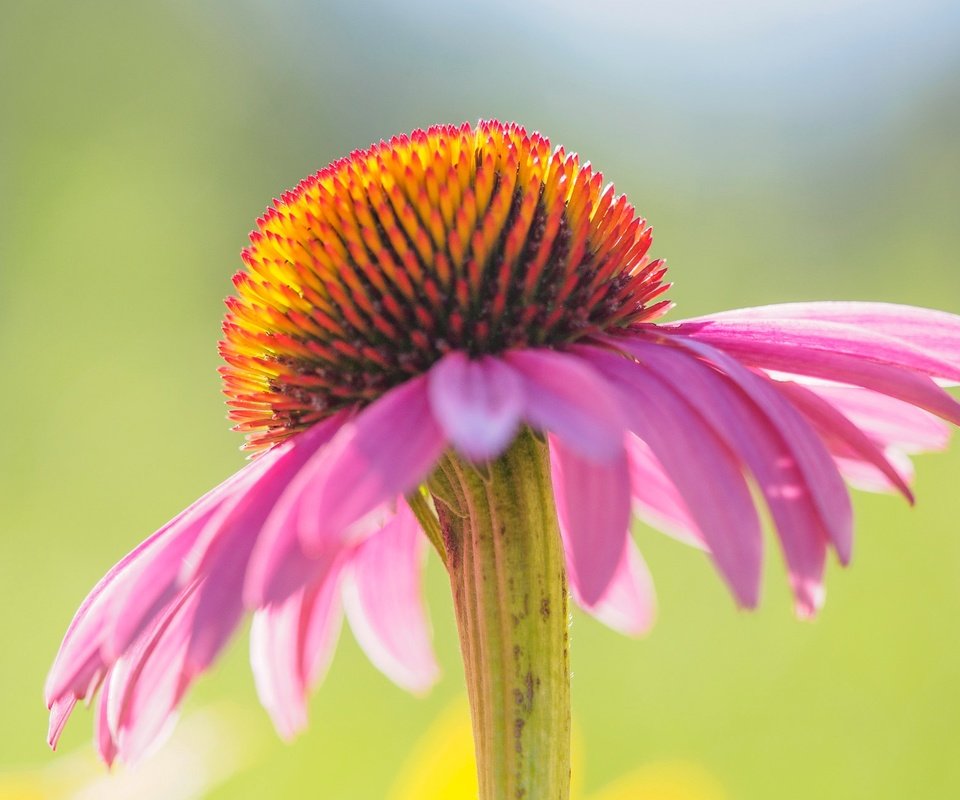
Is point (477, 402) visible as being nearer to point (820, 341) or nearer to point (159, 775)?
point (820, 341)

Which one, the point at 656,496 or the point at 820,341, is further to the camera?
the point at 656,496

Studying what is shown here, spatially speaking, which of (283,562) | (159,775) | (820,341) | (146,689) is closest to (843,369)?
(820,341)

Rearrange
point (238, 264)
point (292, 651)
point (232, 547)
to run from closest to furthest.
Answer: point (232, 547)
point (292, 651)
point (238, 264)

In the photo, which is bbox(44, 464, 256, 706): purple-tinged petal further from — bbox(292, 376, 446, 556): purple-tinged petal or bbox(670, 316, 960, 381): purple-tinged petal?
bbox(670, 316, 960, 381): purple-tinged petal

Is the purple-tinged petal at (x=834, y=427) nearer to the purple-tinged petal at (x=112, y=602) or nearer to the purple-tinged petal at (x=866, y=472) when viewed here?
the purple-tinged petal at (x=866, y=472)

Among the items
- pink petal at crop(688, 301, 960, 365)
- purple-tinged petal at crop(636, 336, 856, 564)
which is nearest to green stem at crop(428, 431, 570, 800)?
purple-tinged petal at crop(636, 336, 856, 564)

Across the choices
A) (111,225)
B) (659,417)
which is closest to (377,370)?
(659,417)
